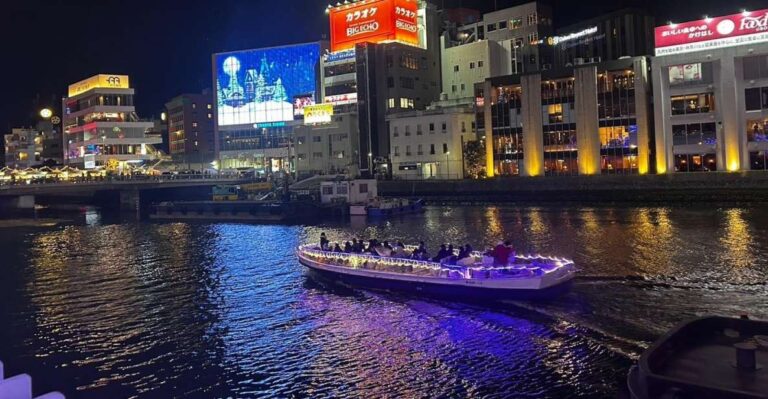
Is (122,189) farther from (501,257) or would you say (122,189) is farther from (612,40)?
(612,40)

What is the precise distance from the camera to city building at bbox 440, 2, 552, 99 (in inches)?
4626

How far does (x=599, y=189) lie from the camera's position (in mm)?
82062

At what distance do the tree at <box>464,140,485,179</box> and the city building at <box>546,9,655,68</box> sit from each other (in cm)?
3228

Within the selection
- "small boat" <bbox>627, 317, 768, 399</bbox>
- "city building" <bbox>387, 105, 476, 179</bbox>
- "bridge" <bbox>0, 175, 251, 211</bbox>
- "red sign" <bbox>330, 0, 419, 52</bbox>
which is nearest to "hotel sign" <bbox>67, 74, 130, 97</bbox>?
"bridge" <bbox>0, 175, 251, 211</bbox>

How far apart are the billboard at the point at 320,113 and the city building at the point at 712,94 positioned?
6001 cm

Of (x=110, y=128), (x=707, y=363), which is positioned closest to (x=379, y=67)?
(x=110, y=128)

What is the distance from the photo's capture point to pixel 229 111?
6383 inches

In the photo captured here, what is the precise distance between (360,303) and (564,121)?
6903cm

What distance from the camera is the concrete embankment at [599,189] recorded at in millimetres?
71500

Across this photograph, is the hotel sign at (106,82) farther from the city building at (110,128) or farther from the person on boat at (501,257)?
the person on boat at (501,257)

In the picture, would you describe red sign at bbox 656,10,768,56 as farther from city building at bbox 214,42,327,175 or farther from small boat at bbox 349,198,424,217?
city building at bbox 214,42,327,175

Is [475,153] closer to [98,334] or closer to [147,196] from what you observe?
[147,196]

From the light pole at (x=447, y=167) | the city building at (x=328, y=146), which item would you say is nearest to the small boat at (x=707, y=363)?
the light pole at (x=447, y=167)

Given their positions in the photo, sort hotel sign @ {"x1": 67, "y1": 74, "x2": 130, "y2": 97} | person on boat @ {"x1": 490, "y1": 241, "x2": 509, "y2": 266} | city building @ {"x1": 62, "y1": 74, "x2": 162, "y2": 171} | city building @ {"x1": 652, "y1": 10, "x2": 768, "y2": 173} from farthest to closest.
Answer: hotel sign @ {"x1": 67, "y1": 74, "x2": 130, "y2": 97}
city building @ {"x1": 62, "y1": 74, "x2": 162, "y2": 171}
city building @ {"x1": 652, "y1": 10, "x2": 768, "y2": 173}
person on boat @ {"x1": 490, "y1": 241, "x2": 509, "y2": 266}
